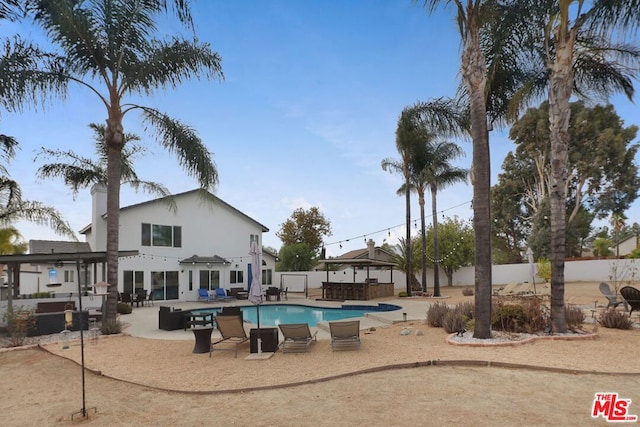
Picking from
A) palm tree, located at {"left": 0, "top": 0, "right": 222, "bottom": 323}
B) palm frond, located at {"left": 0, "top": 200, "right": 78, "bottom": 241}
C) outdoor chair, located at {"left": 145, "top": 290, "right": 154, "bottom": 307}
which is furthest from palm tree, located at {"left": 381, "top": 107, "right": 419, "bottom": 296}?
palm frond, located at {"left": 0, "top": 200, "right": 78, "bottom": 241}

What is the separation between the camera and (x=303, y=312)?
19031 mm

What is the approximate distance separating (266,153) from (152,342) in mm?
10679

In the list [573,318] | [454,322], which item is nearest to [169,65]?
[454,322]

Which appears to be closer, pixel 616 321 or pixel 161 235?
pixel 616 321

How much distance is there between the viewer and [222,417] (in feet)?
15.8

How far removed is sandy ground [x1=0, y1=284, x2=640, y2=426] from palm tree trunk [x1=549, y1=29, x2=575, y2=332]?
41.4 inches

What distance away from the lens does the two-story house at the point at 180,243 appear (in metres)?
21.5

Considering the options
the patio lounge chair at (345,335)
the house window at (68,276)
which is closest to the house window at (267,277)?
the house window at (68,276)

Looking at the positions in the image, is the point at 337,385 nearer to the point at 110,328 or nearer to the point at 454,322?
the point at 454,322

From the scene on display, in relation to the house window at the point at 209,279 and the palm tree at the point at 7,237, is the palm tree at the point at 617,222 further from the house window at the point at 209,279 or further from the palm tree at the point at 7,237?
the palm tree at the point at 7,237

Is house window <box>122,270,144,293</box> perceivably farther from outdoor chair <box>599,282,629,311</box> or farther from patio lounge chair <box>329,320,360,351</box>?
outdoor chair <box>599,282,629,311</box>

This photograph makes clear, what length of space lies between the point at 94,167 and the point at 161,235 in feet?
22.3

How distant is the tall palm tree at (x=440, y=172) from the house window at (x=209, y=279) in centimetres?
1264

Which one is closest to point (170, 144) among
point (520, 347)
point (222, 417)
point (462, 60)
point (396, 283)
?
point (462, 60)
